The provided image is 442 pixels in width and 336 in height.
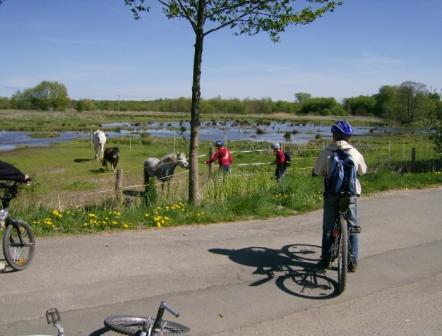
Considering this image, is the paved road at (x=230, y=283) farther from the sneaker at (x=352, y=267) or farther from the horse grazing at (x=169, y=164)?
the horse grazing at (x=169, y=164)

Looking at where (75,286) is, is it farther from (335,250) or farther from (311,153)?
(311,153)

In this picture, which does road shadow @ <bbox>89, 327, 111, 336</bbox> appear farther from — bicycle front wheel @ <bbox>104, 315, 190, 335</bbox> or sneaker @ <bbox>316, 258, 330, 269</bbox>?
sneaker @ <bbox>316, 258, 330, 269</bbox>

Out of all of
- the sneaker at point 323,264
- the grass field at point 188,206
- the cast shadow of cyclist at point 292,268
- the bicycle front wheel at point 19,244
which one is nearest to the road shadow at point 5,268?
the bicycle front wheel at point 19,244

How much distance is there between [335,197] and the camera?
6254mm

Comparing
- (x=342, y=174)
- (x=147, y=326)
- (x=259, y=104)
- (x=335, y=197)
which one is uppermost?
(x=259, y=104)

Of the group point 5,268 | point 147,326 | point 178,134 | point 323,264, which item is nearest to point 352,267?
point 323,264

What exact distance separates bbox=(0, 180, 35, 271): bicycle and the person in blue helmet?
3832mm

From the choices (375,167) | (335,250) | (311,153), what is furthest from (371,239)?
(311,153)

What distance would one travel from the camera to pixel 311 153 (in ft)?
109

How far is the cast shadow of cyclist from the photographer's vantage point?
585cm

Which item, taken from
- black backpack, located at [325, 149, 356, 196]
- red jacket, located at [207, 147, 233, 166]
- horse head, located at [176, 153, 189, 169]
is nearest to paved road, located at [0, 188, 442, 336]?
black backpack, located at [325, 149, 356, 196]

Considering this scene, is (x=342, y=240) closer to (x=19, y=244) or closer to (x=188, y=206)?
(x=19, y=244)

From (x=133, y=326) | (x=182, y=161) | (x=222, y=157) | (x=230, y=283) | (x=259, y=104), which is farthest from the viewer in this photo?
(x=259, y=104)

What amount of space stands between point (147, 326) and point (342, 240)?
9.62 feet
